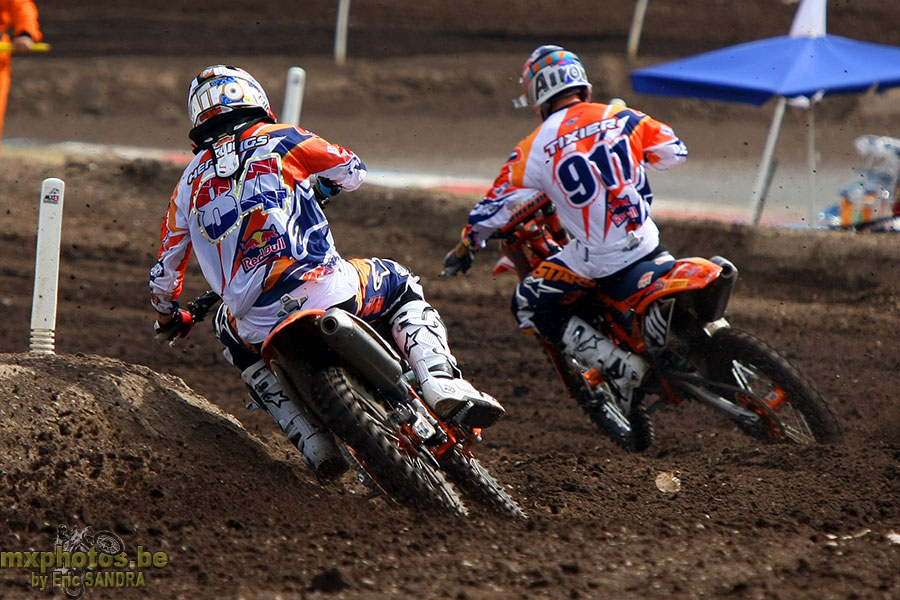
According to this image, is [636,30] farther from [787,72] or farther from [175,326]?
[175,326]

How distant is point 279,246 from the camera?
4344 mm

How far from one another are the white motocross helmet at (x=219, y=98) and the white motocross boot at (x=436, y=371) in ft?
3.59

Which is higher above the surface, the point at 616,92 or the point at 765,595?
the point at 765,595

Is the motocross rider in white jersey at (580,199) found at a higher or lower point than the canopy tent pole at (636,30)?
higher

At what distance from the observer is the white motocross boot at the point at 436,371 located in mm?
4121

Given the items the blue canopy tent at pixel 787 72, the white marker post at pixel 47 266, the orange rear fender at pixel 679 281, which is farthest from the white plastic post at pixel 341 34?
the orange rear fender at pixel 679 281

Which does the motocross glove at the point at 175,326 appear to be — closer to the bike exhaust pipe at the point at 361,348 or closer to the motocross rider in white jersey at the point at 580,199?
the bike exhaust pipe at the point at 361,348

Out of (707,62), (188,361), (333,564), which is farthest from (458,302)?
(333,564)

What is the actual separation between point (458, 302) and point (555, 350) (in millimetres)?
2861

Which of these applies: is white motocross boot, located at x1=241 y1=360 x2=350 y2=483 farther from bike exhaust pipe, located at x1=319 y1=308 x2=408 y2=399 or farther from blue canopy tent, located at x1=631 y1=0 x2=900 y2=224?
blue canopy tent, located at x1=631 y1=0 x2=900 y2=224

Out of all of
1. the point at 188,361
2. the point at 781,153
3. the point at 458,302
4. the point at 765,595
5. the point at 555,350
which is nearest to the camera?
the point at 765,595

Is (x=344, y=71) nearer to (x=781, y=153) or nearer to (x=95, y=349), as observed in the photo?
(x=781, y=153)

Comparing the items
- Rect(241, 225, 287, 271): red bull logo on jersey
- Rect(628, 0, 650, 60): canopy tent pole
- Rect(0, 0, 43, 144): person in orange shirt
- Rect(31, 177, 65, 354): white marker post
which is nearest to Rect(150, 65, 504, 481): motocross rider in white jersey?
Rect(241, 225, 287, 271): red bull logo on jersey

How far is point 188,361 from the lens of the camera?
7500 millimetres
